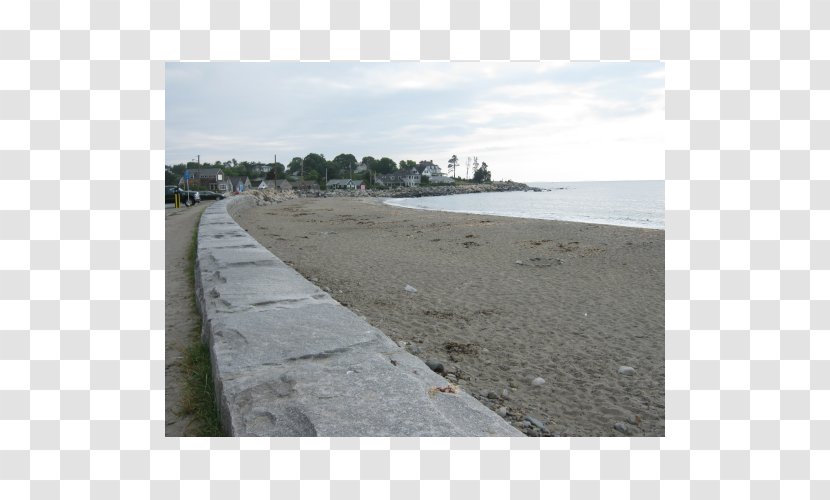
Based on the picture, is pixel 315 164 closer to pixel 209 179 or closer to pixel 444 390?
pixel 209 179

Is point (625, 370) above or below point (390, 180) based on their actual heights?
below

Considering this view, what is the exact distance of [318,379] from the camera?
8.65 feet

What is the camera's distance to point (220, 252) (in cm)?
710

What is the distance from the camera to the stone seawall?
86.1 inches

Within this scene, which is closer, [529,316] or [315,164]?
[529,316]

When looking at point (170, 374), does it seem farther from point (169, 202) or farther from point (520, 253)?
point (169, 202)

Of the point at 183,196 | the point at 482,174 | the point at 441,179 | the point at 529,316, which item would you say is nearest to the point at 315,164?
the point at 441,179

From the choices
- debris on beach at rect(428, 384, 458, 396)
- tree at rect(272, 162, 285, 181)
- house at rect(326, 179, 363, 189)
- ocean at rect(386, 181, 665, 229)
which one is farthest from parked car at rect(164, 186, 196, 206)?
house at rect(326, 179, 363, 189)

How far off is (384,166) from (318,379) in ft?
401

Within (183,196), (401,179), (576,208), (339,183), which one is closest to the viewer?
(183,196)

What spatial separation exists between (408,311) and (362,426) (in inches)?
137

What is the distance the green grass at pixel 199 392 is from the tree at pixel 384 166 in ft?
392

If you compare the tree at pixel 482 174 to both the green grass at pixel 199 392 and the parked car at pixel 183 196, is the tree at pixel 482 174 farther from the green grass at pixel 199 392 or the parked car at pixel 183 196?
the green grass at pixel 199 392

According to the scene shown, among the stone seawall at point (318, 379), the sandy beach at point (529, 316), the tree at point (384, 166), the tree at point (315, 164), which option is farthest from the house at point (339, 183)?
the stone seawall at point (318, 379)
